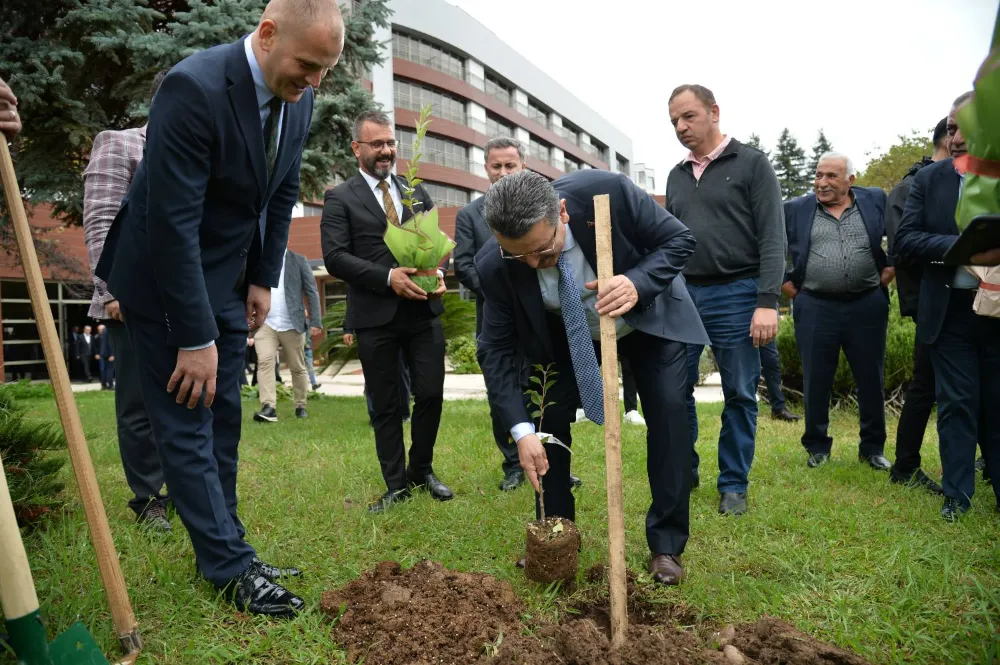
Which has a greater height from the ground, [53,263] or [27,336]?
[53,263]

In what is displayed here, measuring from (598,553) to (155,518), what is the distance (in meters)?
2.25

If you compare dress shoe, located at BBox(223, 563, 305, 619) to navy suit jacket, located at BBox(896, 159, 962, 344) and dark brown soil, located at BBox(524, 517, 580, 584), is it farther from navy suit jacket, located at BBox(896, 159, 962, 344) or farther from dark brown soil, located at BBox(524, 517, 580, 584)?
navy suit jacket, located at BBox(896, 159, 962, 344)

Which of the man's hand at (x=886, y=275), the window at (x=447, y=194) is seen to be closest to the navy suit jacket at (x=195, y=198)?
the man's hand at (x=886, y=275)

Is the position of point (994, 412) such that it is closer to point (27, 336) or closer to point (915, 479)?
point (915, 479)

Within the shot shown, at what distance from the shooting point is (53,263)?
12.4 meters

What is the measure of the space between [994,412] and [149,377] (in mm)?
3903

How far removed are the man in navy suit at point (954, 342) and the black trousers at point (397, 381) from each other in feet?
8.90

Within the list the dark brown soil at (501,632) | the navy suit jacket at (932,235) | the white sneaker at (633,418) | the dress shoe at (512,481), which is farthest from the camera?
the white sneaker at (633,418)

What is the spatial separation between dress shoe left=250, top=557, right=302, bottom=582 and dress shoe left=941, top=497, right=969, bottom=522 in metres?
3.15

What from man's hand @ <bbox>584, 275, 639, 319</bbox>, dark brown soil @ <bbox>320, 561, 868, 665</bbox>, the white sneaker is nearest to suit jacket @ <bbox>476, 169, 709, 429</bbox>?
man's hand @ <bbox>584, 275, 639, 319</bbox>

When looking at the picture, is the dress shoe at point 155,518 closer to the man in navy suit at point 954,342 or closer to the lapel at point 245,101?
the lapel at point 245,101

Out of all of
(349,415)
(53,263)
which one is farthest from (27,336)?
(349,415)

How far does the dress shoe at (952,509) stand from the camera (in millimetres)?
3510

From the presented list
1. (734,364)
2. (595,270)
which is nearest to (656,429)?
(595,270)
